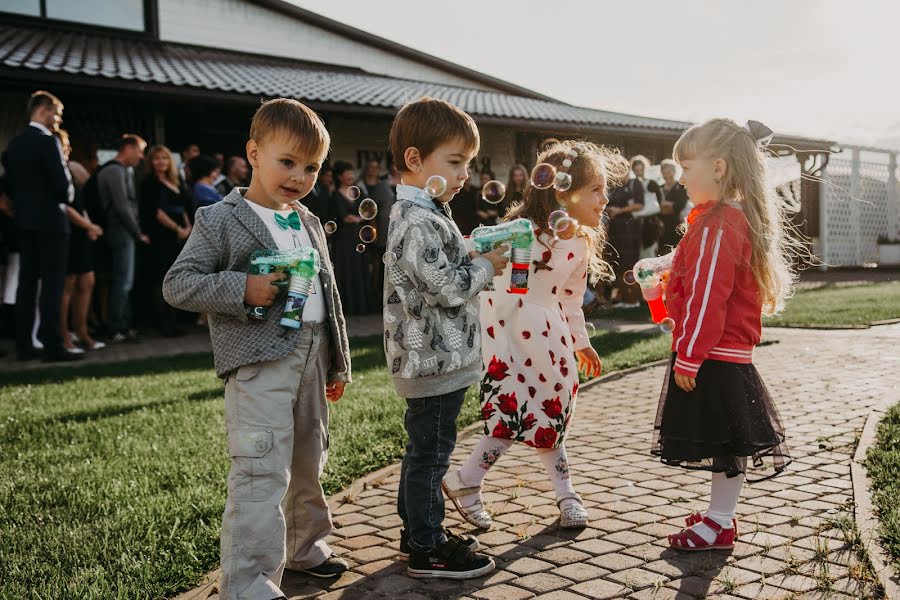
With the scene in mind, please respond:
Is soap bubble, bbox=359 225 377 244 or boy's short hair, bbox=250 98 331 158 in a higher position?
boy's short hair, bbox=250 98 331 158

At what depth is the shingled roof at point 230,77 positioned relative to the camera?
38.3 feet

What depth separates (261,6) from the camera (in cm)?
1873

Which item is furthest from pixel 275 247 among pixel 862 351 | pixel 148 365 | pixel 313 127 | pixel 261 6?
pixel 261 6

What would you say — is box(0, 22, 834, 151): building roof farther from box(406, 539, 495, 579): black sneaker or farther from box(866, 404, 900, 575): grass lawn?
box(406, 539, 495, 579): black sneaker

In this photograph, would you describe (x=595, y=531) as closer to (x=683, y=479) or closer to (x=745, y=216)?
(x=683, y=479)

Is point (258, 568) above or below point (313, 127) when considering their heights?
below

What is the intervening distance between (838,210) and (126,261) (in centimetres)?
1937

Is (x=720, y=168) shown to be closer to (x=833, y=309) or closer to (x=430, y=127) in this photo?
(x=430, y=127)

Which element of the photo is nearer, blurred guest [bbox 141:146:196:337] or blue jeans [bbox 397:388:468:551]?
blue jeans [bbox 397:388:468:551]

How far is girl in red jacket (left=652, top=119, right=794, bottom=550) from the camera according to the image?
336 centimetres

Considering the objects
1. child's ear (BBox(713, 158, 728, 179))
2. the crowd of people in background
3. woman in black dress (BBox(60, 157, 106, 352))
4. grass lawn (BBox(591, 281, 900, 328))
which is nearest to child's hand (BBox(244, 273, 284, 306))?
child's ear (BBox(713, 158, 728, 179))

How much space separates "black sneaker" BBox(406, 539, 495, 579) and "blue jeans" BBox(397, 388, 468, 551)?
0.11 feet

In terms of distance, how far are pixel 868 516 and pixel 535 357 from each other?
160cm

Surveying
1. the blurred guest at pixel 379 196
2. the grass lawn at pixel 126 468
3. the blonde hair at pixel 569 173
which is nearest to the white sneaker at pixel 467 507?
the grass lawn at pixel 126 468
